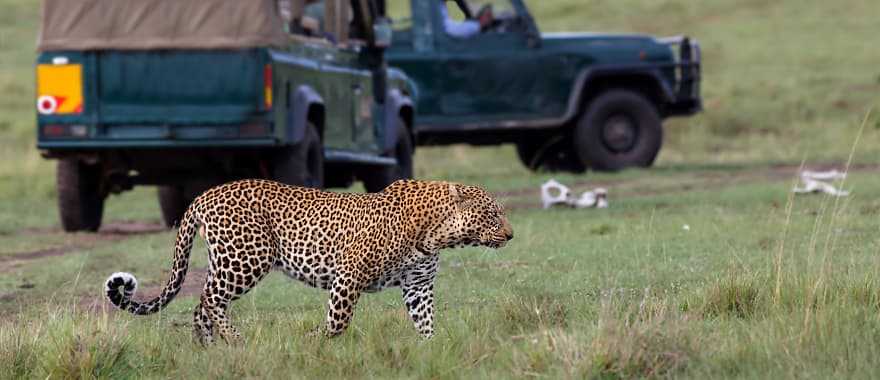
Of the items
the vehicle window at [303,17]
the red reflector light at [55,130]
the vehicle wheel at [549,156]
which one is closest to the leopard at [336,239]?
the red reflector light at [55,130]

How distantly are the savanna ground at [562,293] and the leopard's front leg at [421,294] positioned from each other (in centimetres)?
9

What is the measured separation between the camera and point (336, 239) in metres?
8.37

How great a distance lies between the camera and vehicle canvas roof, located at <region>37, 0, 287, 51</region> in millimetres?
15023

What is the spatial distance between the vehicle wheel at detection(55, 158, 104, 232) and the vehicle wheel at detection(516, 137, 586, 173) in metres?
8.57

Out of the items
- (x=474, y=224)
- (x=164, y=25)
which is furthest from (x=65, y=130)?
(x=474, y=224)

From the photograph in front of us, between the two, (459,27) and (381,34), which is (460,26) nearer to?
(459,27)

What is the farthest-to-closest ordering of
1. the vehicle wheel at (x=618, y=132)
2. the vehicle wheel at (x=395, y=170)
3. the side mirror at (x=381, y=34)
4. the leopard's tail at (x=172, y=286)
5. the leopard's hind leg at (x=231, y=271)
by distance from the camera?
the vehicle wheel at (x=618, y=132) → the vehicle wheel at (x=395, y=170) → the side mirror at (x=381, y=34) → the leopard's tail at (x=172, y=286) → the leopard's hind leg at (x=231, y=271)

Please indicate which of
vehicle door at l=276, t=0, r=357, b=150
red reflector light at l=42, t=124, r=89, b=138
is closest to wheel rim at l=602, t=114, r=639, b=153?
vehicle door at l=276, t=0, r=357, b=150

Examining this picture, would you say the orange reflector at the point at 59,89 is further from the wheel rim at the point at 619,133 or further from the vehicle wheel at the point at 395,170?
the wheel rim at the point at 619,133

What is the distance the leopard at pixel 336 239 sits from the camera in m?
8.20

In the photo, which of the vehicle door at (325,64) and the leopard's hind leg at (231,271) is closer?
the leopard's hind leg at (231,271)

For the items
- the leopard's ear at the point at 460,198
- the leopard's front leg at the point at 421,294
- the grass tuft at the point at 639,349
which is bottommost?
the leopard's front leg at the point at 421,294

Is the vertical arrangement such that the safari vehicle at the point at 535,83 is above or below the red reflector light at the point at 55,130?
below

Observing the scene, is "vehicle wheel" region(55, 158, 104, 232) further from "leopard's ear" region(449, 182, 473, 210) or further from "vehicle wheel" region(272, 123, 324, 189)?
"leopard's ear" region(449, 182, 473, 210)
